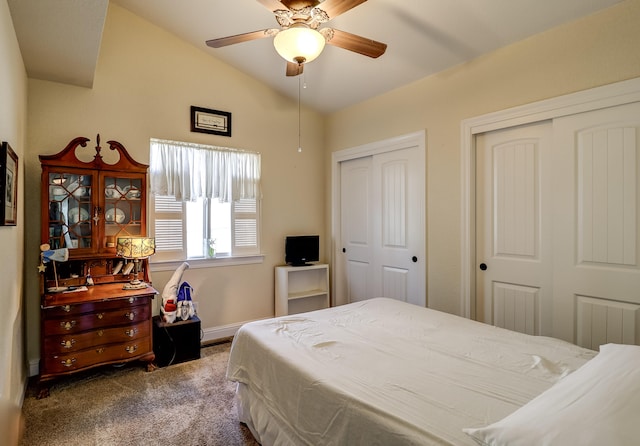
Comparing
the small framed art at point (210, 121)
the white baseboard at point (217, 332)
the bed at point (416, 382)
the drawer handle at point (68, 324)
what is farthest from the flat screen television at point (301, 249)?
the drawer handle at point (68, 324)

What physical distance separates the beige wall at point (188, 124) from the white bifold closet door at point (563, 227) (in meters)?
2.18

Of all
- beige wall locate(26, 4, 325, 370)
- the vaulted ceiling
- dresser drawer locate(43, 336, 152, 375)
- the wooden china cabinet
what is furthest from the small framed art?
dresser drawer locate(43, 336, 152, 375)

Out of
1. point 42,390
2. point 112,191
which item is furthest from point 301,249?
point 42,390

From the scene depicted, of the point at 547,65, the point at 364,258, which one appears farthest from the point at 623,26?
the point at 364,258

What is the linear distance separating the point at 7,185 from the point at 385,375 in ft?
7.01

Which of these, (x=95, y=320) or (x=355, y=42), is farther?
(x=95, y=320)

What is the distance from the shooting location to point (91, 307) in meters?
2.61

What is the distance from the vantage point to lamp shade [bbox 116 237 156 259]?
9.21 feet

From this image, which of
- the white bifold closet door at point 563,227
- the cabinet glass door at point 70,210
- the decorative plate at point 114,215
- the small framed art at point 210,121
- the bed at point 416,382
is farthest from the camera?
the small framed art at point 210,121

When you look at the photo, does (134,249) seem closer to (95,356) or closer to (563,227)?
Answer: (95,356)

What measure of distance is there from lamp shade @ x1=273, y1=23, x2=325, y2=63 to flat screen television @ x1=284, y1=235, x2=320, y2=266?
242cm

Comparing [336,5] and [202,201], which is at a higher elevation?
[336,5]

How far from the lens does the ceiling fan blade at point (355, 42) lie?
2043 mm

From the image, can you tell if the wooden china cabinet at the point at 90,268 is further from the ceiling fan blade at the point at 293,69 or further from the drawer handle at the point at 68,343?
the ceiling fan blade at the point at 293,69
